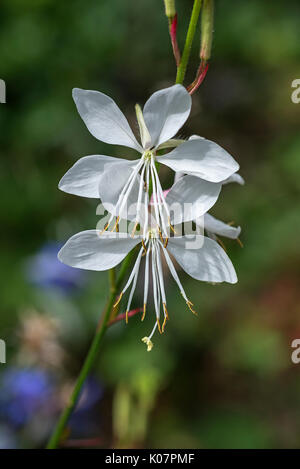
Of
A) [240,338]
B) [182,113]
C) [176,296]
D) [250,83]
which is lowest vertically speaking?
[182,113]

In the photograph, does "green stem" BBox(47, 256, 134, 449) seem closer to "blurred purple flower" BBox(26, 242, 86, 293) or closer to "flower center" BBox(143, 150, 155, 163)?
"flower center" BBox(143, 150, 155, 163)

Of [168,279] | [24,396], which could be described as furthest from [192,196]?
[168,279]

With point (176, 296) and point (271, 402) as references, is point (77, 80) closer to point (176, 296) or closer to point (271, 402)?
point (176, 296)

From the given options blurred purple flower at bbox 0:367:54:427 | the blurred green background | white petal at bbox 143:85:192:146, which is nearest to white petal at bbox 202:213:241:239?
white petal at bbox 143:85:192:146

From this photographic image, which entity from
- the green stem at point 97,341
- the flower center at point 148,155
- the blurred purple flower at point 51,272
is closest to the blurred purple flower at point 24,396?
the blurred purple flower at point 51,272
